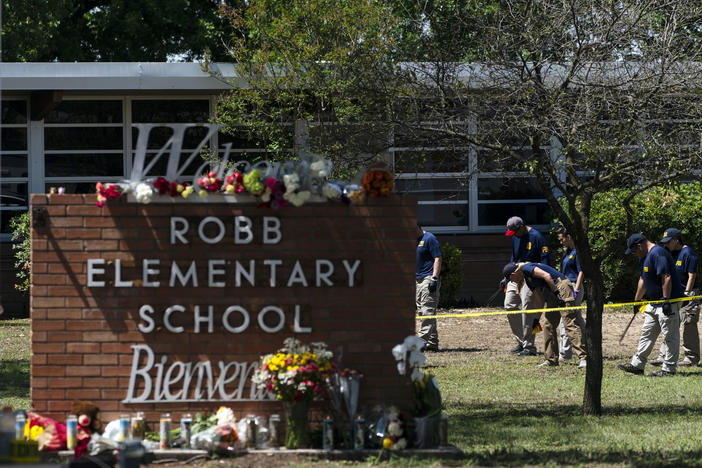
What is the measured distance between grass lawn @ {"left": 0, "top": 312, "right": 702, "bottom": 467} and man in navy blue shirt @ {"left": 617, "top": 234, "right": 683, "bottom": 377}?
24 cm

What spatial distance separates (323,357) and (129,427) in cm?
146

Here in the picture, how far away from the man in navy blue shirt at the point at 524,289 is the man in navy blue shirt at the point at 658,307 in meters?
1.49

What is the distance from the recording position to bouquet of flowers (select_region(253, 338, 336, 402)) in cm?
689

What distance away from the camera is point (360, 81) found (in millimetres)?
9883

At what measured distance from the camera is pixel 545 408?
383 inches

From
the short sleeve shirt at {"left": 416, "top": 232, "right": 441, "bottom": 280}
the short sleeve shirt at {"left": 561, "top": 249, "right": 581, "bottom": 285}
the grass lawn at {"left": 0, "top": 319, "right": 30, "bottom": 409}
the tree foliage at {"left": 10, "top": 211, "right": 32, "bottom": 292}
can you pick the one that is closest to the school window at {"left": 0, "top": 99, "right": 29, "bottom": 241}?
the tree foliage at {"left": 10, "top": 211, "right": 32, "bottom": 292}

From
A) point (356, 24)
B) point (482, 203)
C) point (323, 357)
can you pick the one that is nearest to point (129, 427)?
point (323, 357)

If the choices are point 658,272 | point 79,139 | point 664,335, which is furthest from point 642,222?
point 79,139

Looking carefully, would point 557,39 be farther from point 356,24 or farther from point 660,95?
point 356,24

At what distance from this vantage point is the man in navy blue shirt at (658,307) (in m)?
11.7

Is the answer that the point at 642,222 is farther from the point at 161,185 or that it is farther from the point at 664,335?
the point at 161,185

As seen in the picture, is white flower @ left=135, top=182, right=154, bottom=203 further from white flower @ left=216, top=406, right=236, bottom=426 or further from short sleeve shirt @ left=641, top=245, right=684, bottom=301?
short sleeve shirt @ left=641, top=245, right=684, bottom=301

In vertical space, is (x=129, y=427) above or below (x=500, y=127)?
below

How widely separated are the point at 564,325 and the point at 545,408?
3.20 meters
